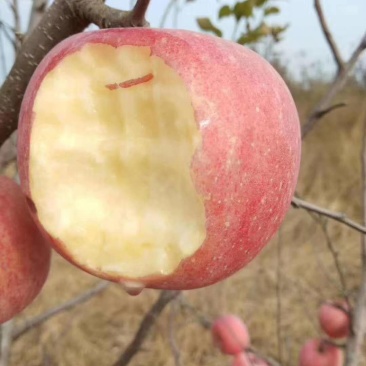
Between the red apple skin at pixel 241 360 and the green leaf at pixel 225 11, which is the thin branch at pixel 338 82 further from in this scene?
the red apple skin at pixel 241 360

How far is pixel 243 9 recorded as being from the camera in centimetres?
95

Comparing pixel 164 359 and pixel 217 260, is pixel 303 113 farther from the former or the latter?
pixel 217 260

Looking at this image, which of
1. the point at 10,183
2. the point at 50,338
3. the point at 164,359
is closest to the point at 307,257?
the point at 164,359

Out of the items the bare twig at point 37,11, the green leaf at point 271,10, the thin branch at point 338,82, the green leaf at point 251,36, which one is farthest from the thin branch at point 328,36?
the bare twig at point 37,11

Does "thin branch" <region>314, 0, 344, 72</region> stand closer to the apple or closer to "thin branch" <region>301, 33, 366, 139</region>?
"thin branch" <region>301, 33, 366, 139</region>

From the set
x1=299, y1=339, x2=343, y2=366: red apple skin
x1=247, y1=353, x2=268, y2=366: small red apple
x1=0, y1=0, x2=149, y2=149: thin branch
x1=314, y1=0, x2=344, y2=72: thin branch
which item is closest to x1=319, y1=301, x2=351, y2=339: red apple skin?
x1=299, y1=339, x2=343, y2=366: red apple skin

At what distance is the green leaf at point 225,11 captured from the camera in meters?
0.99

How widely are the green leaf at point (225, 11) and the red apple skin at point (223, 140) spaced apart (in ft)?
1.83

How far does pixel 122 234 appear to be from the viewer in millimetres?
464

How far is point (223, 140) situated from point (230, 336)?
0.79m

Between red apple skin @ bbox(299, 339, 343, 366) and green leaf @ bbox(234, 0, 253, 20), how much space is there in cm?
59

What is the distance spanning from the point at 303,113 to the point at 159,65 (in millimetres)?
4533

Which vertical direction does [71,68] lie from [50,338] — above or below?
above

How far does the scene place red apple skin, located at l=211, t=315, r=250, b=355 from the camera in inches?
44.3
